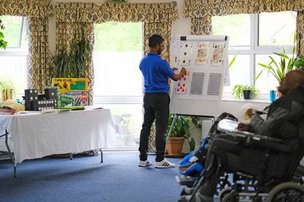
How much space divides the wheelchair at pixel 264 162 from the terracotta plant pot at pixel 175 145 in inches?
115

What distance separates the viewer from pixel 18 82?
687 centimetres

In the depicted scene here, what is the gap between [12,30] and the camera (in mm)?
6820

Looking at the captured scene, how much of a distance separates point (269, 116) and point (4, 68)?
175 inches

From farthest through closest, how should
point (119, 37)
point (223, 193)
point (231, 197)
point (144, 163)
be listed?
point (119, 37)
point (144, 163)
point (223, 193)
point (231, 197)

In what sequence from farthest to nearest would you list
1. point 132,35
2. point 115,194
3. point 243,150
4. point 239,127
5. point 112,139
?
point 132,35 → point 112,139 → point 115,194 → point 239,127 → point 243,150

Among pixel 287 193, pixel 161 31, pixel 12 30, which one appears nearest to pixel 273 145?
pixel 287 193

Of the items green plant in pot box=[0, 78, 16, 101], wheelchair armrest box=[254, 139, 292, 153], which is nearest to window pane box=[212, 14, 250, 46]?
green plant in pot box=[0, 78, 16, 101]

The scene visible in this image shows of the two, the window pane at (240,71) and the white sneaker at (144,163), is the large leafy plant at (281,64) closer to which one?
the window pane at (240,71)

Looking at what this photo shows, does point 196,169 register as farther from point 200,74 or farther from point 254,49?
point 254,49

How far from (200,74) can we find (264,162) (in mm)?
2603

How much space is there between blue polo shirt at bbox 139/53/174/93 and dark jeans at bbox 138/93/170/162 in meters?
0.07

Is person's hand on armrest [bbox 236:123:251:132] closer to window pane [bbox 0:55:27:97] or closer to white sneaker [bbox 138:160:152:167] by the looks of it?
white sneaker [bbox 138:160:152:167]

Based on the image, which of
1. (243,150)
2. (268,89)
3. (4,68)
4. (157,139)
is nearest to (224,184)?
(243,150)

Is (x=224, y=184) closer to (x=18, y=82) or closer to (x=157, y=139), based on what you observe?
(x=157, y=139)
